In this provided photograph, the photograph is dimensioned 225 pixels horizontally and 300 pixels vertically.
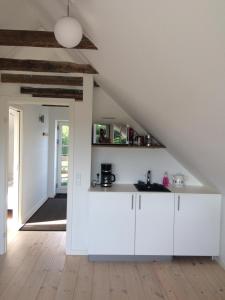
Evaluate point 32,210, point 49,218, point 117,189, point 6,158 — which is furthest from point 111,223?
point 32,210

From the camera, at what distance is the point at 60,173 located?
7.60 meters

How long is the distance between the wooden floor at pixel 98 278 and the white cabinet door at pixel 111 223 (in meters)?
0.20

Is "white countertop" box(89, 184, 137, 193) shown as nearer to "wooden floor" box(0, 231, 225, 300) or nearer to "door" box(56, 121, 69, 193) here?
"wooden floor" box(0, 231, 225, 300)

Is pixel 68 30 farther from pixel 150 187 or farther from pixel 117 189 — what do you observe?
pixel 150 187

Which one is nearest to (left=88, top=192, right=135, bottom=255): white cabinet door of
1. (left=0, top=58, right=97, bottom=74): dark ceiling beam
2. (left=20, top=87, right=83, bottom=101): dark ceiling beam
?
(left=0, top=58, right=97, bottom=74): dark ceiling beam

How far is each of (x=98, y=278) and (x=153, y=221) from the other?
91 centimetres

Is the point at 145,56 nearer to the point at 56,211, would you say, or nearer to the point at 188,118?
the point at 188,118

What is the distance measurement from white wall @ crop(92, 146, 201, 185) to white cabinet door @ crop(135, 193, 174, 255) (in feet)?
2.18

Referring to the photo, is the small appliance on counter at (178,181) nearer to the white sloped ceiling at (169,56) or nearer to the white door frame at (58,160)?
the white sloped ceiling at (169,56)

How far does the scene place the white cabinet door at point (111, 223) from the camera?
346 cm

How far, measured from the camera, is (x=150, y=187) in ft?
12.5

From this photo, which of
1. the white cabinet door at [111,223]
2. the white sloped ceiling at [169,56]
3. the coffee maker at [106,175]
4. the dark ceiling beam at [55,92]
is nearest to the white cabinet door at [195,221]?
the white sloped ceiling at [169,56]

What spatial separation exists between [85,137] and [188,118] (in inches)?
69.8

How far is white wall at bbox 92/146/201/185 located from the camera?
161 inches
